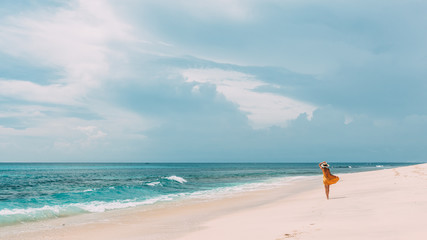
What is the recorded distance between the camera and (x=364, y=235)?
22.2ft

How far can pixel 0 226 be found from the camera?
13320 millimetres

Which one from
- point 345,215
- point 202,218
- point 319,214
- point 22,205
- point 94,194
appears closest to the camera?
point 345,215

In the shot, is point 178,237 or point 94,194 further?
point 94,194

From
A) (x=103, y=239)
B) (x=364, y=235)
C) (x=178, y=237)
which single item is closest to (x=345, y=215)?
(x=364, y=235)

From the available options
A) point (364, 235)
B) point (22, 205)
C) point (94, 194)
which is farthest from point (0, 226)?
point (364, 235)

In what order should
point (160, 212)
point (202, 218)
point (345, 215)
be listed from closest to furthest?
point (345, 215), point (202, 218), point (160, 212)

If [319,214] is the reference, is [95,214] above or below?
below

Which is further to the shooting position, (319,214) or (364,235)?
(319,214)

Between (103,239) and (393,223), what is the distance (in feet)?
Result: 27.9

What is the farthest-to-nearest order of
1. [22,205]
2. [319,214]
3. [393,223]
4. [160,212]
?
[22,205] < [160,212] < [319,214] < [393,223]

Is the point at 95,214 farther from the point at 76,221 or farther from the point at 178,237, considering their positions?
the point at 178,237

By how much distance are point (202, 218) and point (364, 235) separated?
24.8 ft

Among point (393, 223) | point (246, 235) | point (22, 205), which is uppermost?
point (393, 223)

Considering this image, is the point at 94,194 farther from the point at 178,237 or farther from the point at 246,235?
the point at 246,235
